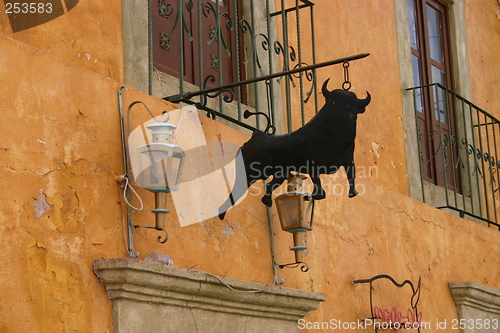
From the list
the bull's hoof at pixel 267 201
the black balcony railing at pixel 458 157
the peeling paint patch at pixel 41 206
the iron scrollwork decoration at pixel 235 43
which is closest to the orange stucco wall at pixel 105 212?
the peeling paint patch at pixel 41 206

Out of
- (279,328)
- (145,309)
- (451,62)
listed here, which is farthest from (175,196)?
(451,62)

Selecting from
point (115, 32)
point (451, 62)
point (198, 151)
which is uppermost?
point (451, 62)

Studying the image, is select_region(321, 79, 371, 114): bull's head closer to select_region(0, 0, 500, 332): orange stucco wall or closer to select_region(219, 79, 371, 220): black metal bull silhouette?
select_region(219, 79, 371, 220): black metal bull silhouette

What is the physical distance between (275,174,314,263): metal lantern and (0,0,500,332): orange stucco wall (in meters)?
0.27

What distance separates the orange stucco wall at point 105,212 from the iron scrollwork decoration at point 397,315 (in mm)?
69

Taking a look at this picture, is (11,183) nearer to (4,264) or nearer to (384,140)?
(4,264)

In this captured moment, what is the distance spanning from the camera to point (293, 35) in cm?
567

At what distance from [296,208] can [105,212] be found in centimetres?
104

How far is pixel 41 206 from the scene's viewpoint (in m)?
3.47

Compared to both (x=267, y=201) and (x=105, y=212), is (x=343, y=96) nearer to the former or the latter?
(x=267, y=201)

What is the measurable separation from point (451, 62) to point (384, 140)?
1.79 m

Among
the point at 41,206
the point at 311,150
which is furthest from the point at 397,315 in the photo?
the point at 41,206

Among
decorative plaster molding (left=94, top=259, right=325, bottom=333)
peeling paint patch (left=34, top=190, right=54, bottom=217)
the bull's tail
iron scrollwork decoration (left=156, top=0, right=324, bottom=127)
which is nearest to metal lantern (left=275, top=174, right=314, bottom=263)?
the bull's tail

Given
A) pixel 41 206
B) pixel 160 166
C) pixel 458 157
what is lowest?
pixel 41 206
